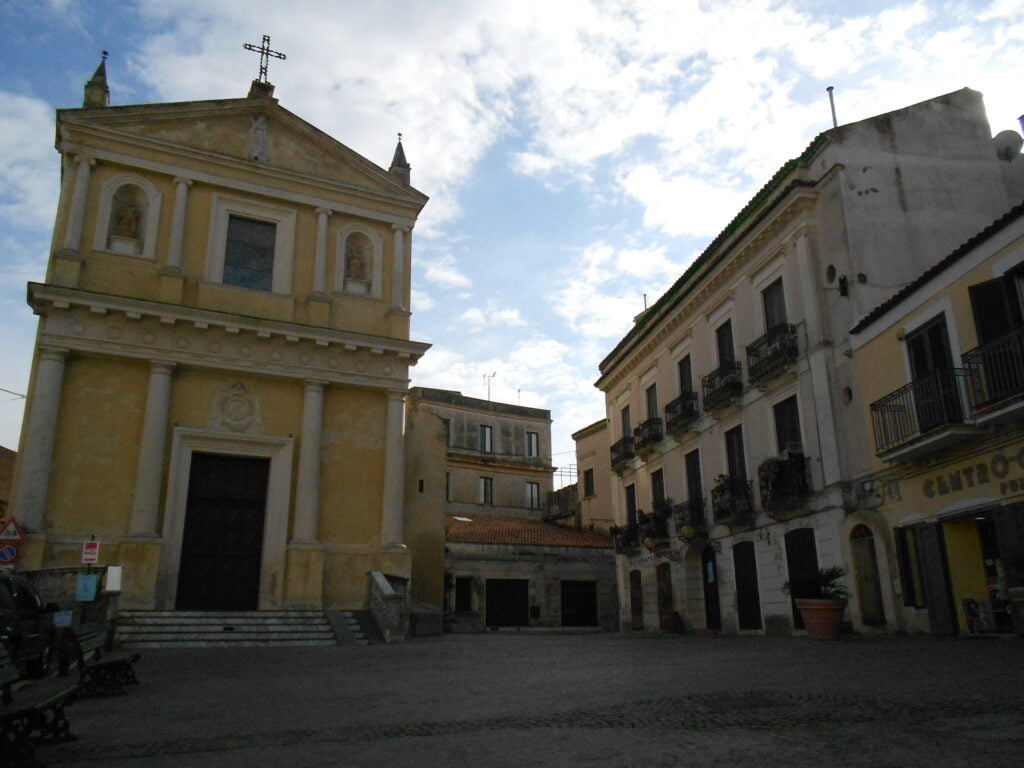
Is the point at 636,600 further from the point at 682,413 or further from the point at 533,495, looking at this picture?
the point at 533,495

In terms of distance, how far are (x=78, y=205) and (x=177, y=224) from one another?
2.36 meters

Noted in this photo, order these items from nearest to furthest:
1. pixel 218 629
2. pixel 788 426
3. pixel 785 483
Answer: pixel 218 629
pixel 785 483
pixel 788 426

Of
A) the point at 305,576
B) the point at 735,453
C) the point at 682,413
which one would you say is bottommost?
the point at 305,576

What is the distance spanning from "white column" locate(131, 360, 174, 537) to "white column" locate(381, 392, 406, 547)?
5.69 m

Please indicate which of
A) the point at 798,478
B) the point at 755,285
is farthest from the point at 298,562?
the point at 755,285

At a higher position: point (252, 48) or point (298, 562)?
point (252, 48)

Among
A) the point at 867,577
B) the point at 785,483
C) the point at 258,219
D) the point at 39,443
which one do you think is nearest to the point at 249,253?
the point at 258,219

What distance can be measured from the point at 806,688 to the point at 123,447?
56.9 ft

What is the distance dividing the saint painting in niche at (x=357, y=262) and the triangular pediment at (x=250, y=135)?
161cm

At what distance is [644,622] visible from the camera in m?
27.4

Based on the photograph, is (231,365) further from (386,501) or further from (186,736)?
(186,736)

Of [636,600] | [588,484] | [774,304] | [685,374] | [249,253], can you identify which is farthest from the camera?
[588,484]

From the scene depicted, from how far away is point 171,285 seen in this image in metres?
20.7

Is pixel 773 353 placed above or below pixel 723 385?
above
